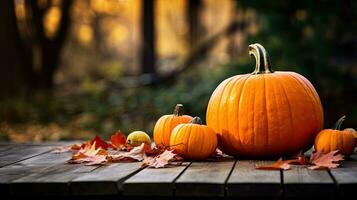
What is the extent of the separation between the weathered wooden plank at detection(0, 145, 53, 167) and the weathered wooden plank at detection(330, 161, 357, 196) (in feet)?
4.92

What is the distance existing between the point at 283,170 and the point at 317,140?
0.45m

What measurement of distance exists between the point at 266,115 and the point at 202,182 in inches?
29.5

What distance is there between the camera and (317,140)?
9.07 feet

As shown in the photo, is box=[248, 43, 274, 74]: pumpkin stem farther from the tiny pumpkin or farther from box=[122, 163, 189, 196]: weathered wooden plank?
box=[122, 163, 189, 196]: weathered wooden plank

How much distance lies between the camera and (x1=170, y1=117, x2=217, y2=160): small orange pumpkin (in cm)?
272

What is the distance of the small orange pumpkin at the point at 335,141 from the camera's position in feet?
8.93

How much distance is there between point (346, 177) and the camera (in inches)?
87.2

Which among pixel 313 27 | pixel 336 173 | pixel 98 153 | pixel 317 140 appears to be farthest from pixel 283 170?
pixel 313 27

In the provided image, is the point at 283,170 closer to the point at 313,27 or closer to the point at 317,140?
the point at 317,140

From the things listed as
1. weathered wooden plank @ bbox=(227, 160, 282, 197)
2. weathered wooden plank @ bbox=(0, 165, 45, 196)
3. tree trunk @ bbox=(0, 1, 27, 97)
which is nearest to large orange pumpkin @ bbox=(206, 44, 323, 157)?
weathered wooden plank @ bbox=(227, 160, 282, 197)

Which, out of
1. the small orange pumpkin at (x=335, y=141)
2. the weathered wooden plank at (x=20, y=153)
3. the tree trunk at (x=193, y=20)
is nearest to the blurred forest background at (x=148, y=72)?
the tree trunk at (x=193, y=20)
